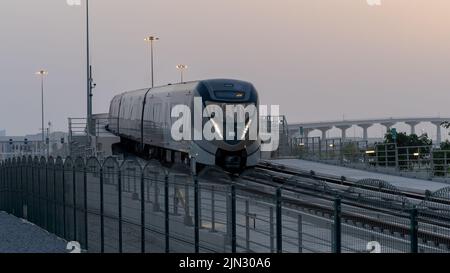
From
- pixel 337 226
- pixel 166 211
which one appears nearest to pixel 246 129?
pixel 166 211

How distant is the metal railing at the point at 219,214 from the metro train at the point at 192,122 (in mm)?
9930

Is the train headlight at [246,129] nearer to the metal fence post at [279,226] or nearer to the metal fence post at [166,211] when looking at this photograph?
the metal fence post at [166,211]

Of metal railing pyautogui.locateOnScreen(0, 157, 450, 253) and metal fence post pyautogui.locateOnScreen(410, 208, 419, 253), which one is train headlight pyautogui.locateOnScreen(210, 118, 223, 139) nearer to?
metal railing pyautogui.locateOnScreen(0, 157, 450, 253)

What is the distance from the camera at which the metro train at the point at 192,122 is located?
3716 centimetres

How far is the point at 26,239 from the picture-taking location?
27.8 m

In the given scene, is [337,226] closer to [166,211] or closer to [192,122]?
[166,211]

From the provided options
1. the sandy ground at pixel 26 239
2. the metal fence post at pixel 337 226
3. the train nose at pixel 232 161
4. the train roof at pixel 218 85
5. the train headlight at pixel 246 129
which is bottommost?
the sandy ground at pixel 26 239

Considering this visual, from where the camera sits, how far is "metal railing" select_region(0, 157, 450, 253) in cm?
1072

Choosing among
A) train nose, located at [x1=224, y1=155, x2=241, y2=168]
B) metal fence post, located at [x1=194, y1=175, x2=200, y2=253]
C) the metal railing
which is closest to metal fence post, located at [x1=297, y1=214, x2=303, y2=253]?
the metal railing

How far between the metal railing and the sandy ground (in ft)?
1.47

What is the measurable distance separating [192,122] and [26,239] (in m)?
11.2

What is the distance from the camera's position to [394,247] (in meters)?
10.2

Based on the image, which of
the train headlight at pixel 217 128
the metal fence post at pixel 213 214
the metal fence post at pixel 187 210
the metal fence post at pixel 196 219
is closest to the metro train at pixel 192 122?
the train headlight at pixel 217 128
